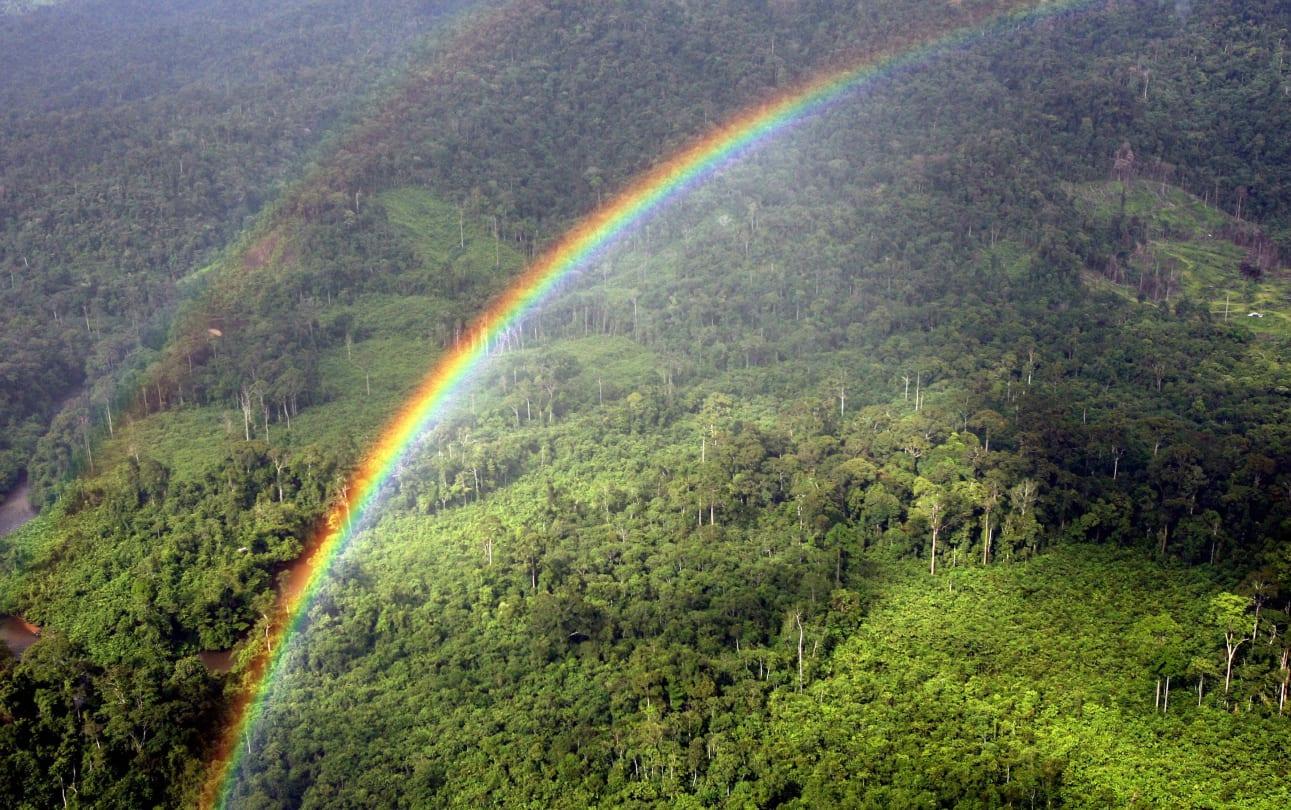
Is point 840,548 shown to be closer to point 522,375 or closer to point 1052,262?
point 522,375

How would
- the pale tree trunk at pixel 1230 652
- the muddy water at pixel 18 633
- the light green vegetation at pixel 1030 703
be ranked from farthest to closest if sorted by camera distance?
1. the muddy water at pixel 18 633
2. the pale tree trunk at pixel 1230 652
3. the light green vegetation at pixel 1030 703

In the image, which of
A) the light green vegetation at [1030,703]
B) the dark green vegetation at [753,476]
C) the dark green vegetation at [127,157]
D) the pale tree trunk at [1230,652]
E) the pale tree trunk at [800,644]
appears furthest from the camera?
the dark green vegetation at [127,157]

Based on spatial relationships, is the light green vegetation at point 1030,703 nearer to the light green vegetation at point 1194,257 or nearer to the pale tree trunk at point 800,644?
the pale tree trunk at point 800,644

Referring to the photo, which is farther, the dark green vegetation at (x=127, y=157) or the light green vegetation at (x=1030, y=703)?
the dark green vegetation at (x=127, y=157)

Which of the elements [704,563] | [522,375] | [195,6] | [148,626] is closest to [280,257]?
[522,375]

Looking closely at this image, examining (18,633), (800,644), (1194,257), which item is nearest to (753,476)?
(800,644)

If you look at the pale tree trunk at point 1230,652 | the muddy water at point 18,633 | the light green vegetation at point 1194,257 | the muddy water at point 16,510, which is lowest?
the muddy water at point 18,633

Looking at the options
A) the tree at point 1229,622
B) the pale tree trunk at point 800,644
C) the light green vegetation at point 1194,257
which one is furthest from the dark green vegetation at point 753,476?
the light green vegetation at point 1194,257

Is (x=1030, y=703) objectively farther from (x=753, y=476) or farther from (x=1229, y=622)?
(x=753, y=476)
